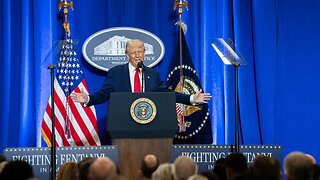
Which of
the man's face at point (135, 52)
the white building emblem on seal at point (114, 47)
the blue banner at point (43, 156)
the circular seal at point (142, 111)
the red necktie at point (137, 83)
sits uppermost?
the white building emblem on seal at point (114, 47)

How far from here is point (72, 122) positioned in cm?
884

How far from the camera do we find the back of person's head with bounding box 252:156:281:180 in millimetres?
3922

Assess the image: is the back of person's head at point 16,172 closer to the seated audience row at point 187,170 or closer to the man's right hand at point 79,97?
the seated audience row at point 187,170

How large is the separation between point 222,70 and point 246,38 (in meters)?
0.57

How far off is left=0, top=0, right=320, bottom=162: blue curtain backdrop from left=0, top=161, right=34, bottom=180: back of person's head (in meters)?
4.77

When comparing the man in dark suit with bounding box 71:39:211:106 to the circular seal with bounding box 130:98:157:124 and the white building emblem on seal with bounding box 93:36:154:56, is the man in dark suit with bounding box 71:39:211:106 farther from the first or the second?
the white building emblem on seal with bounding box 93:36:154:56

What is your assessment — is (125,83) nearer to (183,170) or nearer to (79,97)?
(79,97)

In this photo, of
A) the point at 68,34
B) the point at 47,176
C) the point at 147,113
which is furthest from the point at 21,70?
the point at 147,113

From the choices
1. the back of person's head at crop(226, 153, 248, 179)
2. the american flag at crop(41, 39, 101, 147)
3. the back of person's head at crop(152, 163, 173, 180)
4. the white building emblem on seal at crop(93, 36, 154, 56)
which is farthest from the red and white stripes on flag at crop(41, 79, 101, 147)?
the back of person's head at crop(152, 163, 173, 180)

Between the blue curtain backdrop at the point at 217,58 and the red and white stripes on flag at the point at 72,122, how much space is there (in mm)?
271

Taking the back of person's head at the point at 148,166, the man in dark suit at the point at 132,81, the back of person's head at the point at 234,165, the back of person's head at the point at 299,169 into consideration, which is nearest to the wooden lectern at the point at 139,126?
the man in dark suit at the point at 132,81

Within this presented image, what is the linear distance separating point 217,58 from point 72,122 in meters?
2.25

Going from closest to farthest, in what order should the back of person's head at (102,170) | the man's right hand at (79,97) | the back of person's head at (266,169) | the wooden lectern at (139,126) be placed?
the back of person's head at (102,170)
the back of person's head at (266,169)
the wooden lectern at (139,126)
the man's right hand at (79,97)

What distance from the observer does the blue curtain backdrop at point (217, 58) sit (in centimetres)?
910
